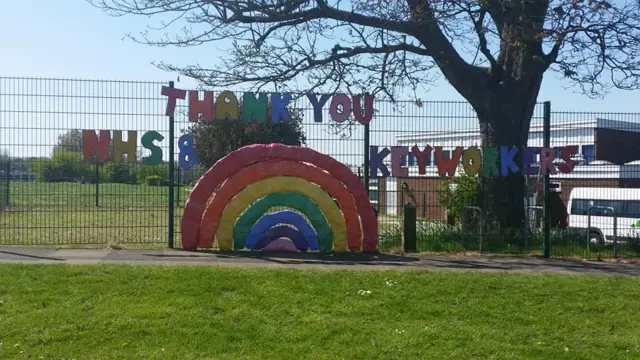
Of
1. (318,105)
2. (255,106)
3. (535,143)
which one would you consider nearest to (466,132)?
(318,105)

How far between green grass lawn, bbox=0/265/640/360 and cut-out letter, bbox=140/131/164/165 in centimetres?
315

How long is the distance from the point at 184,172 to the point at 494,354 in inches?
275

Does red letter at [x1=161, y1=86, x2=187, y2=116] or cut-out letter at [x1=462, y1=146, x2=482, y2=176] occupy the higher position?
red letter at [x1=161, y1=86, x2=187, y2=116]

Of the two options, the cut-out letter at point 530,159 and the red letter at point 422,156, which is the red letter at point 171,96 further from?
the cut-out letter at point 530,159

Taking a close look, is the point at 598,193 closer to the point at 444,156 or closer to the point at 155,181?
the point at 444,156

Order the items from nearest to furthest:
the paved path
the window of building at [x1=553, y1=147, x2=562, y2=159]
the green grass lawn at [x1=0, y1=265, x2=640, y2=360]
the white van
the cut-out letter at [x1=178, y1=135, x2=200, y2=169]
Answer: the green grass lawn at [x1=0, y1=265, x2=640, y2=360] < the paved path < the cut-out letter at [x1=178, y1=135, x2=200, y2=169] < the window of building at [x1=553, y1=147, x2=562, y2=159] < the white van

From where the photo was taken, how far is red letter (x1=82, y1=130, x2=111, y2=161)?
37.9 feet

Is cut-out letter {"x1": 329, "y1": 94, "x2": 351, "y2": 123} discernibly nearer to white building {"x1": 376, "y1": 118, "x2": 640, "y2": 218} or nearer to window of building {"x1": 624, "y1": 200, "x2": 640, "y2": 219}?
white building {"x1": 376, "y1": 118, "x2": 640, "y2": 218}

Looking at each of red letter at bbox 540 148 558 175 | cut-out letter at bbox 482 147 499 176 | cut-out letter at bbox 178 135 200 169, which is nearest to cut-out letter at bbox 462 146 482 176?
cut-out letter at bbox 482 147 499 176

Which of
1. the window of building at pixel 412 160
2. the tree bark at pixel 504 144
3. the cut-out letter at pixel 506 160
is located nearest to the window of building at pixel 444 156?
the window of building at pixel 412 160

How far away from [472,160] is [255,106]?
420 centimetres

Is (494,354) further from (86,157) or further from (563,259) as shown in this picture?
(86,157)

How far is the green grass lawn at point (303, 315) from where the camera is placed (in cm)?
655

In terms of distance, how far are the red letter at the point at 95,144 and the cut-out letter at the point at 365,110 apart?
4217 mm
